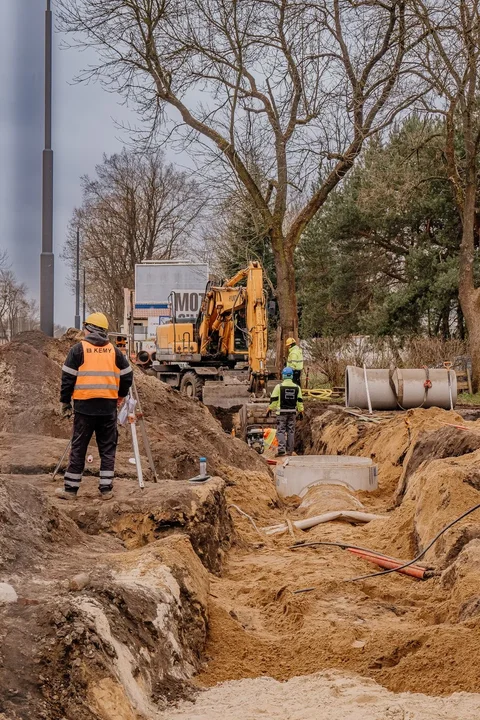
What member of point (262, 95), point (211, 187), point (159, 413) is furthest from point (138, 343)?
point (159, 413)

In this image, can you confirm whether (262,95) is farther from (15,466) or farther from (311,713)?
(311,713)

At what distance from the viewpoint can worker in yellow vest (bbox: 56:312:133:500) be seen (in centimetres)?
798

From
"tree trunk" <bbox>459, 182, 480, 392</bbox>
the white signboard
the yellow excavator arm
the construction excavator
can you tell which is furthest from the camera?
the white signboard

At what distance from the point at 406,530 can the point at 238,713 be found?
18.4 feet

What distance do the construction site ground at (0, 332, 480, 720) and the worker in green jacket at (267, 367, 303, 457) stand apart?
6.86 meters

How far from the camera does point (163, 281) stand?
31328 mm

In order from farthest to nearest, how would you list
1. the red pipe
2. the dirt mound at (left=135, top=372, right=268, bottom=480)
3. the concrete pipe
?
the concrete pipe
the dirt mound at (left=135, top=372, right=268, bottom=480)
the red pipe

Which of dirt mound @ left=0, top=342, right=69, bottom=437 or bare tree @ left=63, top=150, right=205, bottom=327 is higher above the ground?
bare tree @ left=63, top=150, right=205, bottom=327

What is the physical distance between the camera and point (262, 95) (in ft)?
81.0

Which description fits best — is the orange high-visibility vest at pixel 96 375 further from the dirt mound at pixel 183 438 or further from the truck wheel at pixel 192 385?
the truck wheel at pixel 192 385

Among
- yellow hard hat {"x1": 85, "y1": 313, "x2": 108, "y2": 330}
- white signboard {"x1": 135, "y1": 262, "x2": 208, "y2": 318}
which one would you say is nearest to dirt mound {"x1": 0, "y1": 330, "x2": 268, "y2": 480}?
yellow hard hat {"x1": 85, "y1": 313, "x2": 108, "y2": 330}

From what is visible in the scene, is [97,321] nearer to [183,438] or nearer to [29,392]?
[29,392]

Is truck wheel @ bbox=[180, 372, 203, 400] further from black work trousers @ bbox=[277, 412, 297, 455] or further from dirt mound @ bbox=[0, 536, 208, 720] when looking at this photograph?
dirt mound @ bbox=[0, 536, 208, 720]

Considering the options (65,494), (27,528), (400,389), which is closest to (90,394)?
(65,494)
